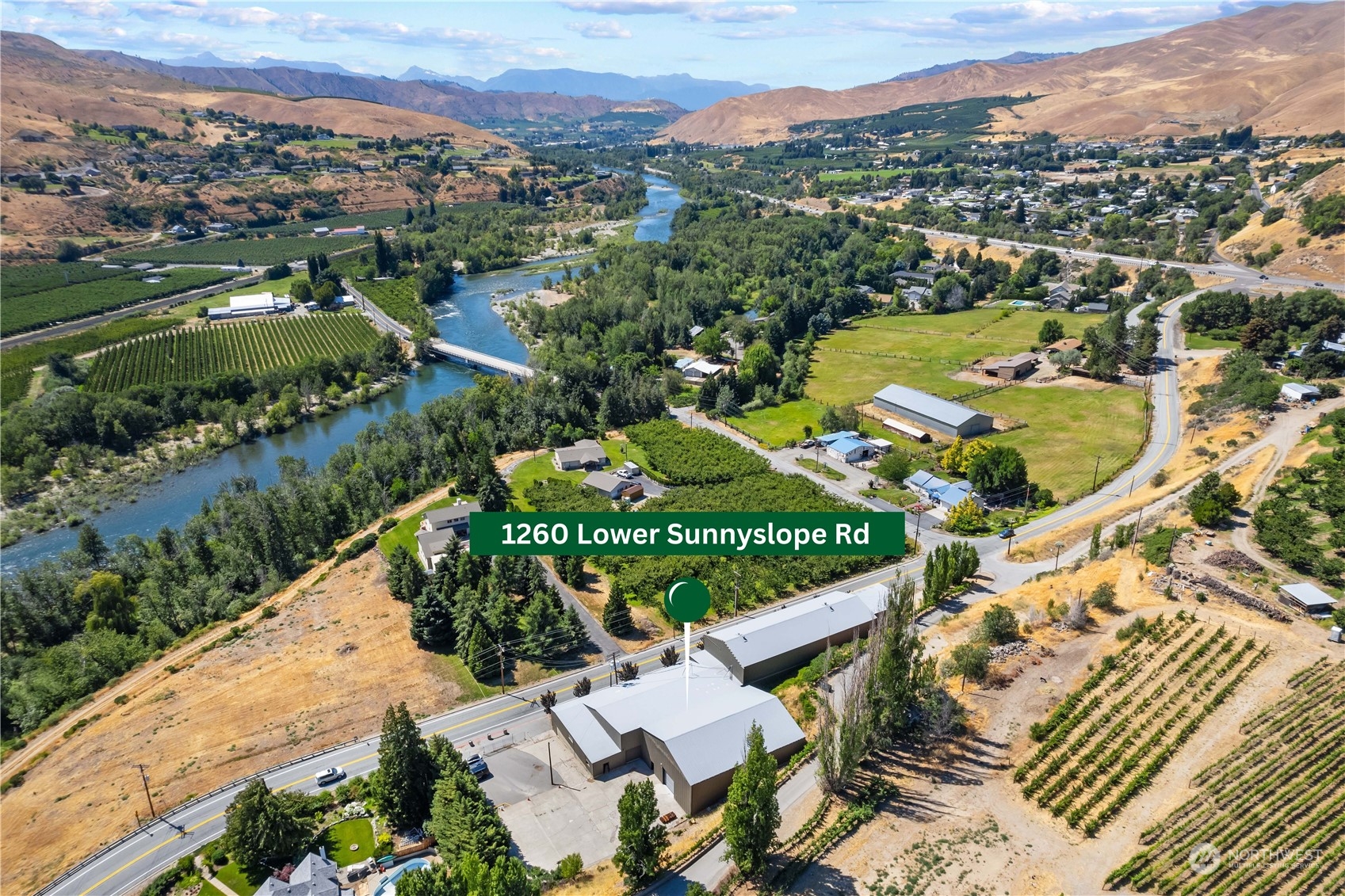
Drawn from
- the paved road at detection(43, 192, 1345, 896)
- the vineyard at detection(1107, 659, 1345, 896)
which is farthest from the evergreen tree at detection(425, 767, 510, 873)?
the vineyard at detection(1107, 659, 1345, 896)

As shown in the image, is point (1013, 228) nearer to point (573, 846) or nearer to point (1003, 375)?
point (1003, 375)

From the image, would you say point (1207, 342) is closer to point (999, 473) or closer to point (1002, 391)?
point (1002, 391)

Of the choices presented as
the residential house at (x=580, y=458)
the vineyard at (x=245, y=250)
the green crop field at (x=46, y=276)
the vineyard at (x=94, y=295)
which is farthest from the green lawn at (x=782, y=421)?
the green crop field at (x=46, y=276)

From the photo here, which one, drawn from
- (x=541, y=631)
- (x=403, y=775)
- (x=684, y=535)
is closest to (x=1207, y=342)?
(x=684, y=535)

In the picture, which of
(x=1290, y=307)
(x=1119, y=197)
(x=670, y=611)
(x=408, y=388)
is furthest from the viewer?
(x=1119, y=197)

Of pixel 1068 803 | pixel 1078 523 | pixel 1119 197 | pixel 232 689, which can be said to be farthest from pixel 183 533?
pixel 1119 197

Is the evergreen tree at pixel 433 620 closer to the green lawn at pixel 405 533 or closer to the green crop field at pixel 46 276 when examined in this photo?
the green lawn at pixel 405 533

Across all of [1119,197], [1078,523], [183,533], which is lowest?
[183,533]
